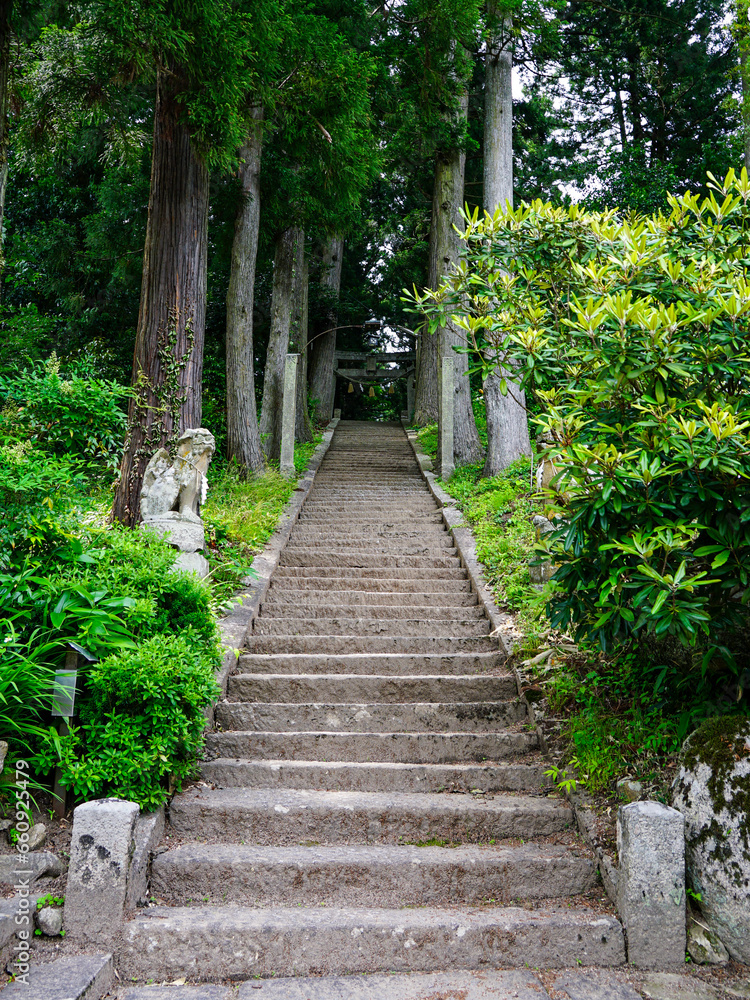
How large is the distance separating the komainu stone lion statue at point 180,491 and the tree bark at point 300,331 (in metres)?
8.39

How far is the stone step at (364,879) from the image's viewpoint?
3.34 meters

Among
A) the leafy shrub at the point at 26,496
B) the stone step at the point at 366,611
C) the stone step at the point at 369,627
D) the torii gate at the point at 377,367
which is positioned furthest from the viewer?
the torii gate at the point at 377,367

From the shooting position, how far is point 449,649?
17.9 ft

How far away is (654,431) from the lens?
10.3 feet

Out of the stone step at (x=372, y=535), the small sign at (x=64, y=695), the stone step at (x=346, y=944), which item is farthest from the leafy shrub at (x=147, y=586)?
the stone step at (x=372, y=535)

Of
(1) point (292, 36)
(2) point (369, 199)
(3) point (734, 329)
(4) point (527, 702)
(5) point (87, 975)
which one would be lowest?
(5) point (87, 975)

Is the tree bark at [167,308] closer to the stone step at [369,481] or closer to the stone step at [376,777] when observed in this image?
the stone step at [376,777]

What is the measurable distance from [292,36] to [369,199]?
13.6m

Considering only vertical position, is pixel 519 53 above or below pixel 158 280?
above

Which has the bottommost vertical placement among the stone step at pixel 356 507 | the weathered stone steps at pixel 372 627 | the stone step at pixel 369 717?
the stone step at pixel 369 717

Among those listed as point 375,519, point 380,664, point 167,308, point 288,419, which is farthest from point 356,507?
point 380,664

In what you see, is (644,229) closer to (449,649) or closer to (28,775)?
(449,649)

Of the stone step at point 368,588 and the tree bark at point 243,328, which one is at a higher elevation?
the tree bark at point 243,328

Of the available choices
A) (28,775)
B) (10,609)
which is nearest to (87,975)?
(28,775)
